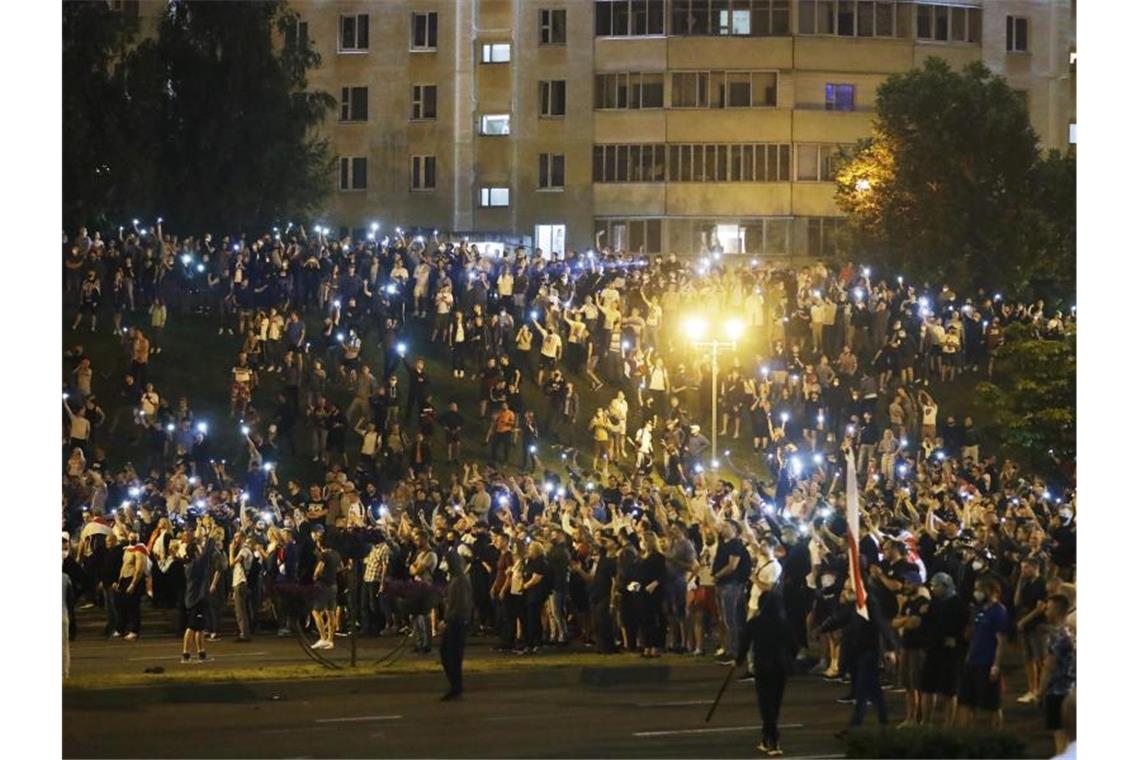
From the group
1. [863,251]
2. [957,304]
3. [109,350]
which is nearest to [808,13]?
[863,251]

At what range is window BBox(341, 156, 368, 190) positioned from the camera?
5228 cm

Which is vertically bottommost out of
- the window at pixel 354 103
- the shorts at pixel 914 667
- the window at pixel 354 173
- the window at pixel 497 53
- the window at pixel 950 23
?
the shorts at pixel 914 667

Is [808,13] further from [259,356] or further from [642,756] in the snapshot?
[642,756]

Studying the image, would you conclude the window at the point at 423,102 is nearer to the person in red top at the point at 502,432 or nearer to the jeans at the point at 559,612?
the person in red top at the point at 502,432

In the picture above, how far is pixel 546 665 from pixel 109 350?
13.9m

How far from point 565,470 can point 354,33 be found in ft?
74.9

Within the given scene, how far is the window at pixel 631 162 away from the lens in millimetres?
52031

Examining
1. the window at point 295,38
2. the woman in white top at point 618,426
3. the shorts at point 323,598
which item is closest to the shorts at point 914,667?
the shorts at point 323,598

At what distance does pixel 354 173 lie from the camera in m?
52.4

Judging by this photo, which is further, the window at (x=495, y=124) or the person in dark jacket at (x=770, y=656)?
the window at (x=495, y=124)

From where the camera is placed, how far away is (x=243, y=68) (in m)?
44.8

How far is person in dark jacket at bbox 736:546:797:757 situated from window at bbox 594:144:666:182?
112 ft

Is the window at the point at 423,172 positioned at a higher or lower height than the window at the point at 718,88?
lower

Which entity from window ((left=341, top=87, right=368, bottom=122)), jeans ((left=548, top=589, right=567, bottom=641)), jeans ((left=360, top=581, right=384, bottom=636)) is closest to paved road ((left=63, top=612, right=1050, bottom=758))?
jeans ((left=548, top=589, right=567, bottom=641))
